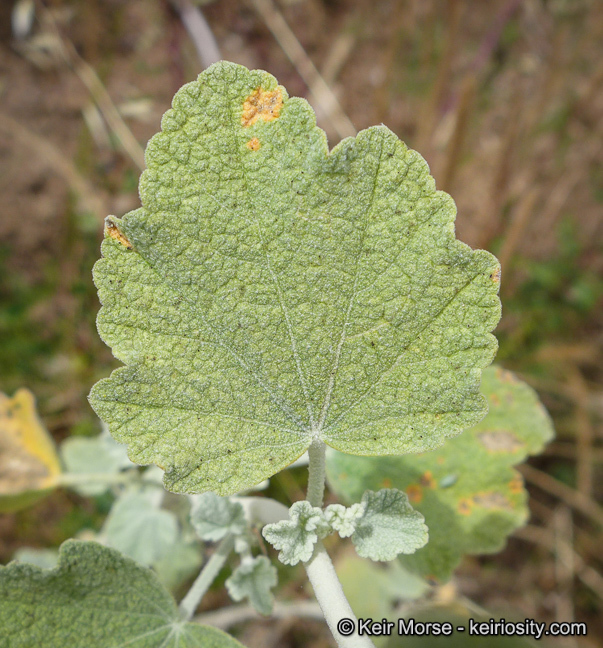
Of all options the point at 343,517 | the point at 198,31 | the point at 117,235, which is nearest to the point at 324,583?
the point at 343,517

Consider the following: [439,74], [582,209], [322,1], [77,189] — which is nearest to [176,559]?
[77,189]

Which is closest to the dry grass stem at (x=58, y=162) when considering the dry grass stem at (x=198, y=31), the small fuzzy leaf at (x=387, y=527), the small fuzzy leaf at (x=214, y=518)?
the dry grass stem at (x=198, y=31)

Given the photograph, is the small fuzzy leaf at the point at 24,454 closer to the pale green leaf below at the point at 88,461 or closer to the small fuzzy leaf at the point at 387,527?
the pale green leaf below at the point at 88,461

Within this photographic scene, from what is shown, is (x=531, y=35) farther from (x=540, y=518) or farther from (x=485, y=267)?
(x=485, y=267)

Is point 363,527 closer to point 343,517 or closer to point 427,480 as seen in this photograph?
point 343,517

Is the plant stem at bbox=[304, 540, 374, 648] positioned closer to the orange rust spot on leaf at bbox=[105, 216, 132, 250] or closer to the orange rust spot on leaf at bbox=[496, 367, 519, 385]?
the orange rust spot on leaf at bbox=[105, 216, 132, 250]

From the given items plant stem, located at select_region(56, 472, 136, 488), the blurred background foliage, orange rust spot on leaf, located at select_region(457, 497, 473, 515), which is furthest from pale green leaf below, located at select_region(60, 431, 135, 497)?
orange rust spot on leaf, located at select_region(457, 497, 473, 515)
